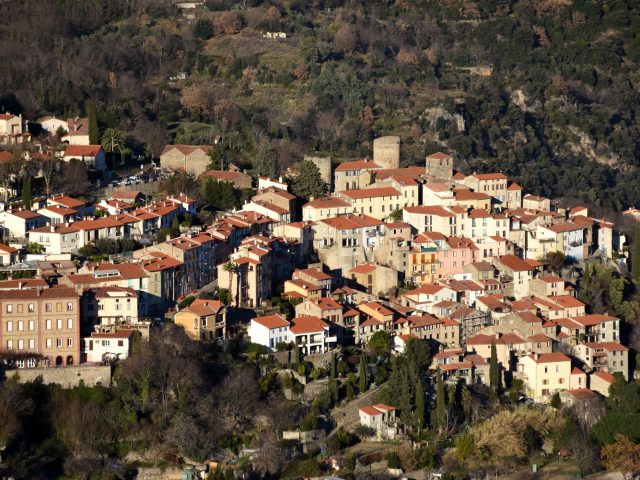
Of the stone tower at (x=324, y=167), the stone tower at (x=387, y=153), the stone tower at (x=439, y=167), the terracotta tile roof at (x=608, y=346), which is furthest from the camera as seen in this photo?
the stone tower at (x=387, y=153)

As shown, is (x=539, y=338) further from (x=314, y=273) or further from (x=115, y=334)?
(x=115, y=334)

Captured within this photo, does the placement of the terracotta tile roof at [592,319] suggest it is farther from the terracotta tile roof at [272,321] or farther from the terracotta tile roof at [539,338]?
the terracotta tile roof at [272,321]

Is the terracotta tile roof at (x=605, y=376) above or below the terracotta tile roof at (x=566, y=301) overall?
below

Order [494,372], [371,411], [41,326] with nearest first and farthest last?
[41,326]
[371,411]
[494,372]

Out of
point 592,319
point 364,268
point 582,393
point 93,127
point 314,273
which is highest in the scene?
point 93,127

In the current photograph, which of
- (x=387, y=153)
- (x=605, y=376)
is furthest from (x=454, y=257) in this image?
(x=387, y=153)

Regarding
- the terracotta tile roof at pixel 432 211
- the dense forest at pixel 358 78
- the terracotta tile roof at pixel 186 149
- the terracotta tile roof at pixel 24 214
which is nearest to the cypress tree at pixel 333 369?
the terracotta tile roof at pixel 432 211

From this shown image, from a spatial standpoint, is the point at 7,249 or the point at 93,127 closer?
the point at 7,249
